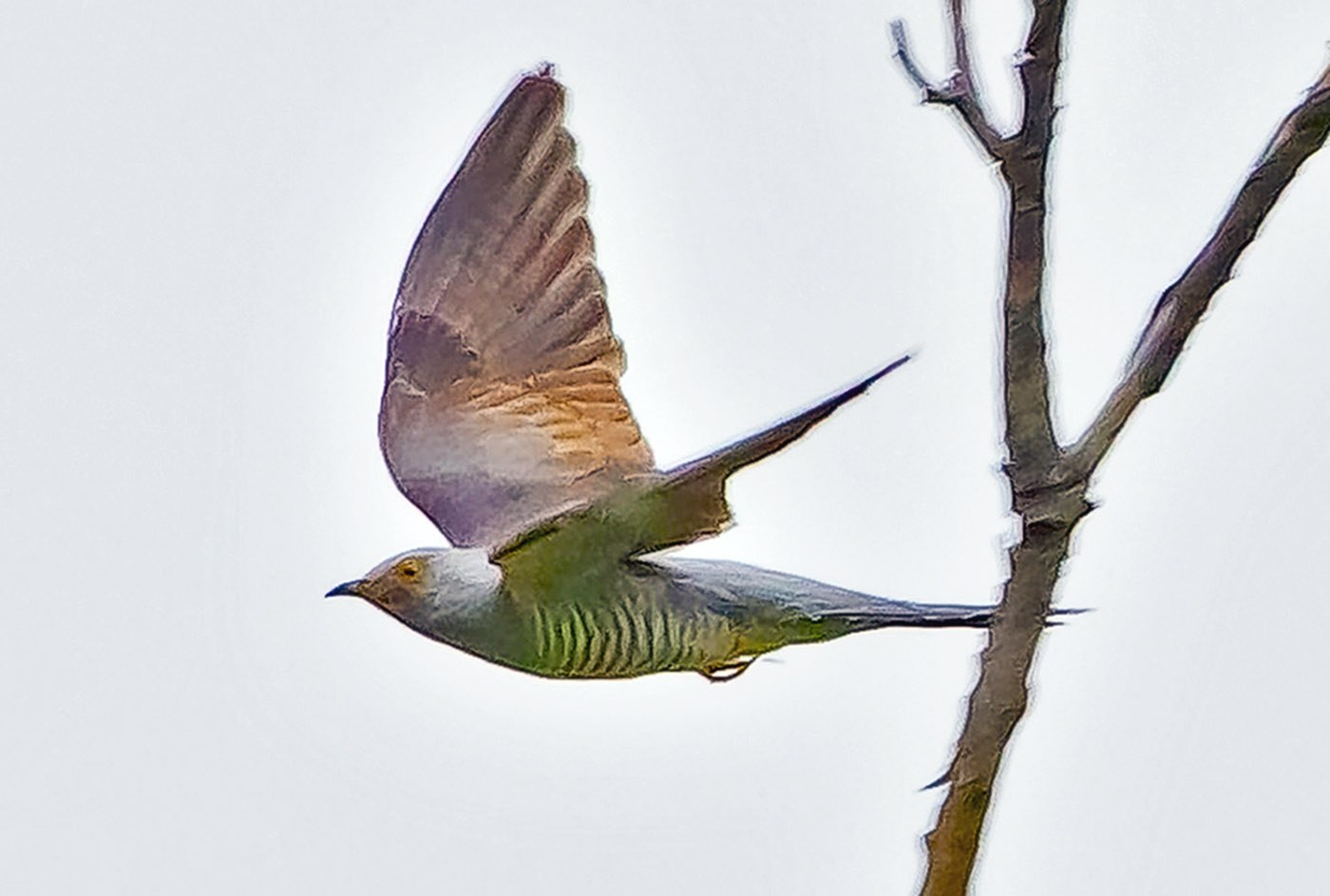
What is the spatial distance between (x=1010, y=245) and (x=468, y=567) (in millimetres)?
1370

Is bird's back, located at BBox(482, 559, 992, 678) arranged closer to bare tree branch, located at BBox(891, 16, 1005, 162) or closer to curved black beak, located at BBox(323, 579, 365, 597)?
curved black beak, located at BBox(323, 579, 365, 597)

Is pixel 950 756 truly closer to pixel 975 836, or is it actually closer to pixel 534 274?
pixel 975 836

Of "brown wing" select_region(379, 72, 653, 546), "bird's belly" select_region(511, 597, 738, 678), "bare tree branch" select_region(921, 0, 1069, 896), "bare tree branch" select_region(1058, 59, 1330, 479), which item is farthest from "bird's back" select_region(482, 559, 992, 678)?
"bare tree branch" select_region(1058, 59, 1330, 479)

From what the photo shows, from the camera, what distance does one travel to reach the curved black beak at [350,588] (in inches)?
139

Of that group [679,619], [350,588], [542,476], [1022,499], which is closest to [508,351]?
[542,476]

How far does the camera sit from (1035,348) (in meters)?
2.25

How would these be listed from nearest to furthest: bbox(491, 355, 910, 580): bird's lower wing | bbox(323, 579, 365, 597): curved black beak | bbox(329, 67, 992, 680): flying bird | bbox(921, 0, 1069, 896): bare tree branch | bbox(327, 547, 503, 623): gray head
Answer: bbox(921, 0, 1069, 896): bare tree branch, bbox(491, 355, 910, 580): bird's lower wing, bbox(329, 67, 992, 680): flying bird, bbox(327, 547, 503, 623): gray head, bbox(323, 579, 365, 597): curved black beak

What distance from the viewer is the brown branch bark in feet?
7.15

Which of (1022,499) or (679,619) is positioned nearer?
(1022,499)

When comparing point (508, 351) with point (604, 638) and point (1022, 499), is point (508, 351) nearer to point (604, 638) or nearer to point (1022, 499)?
point (604, 638)

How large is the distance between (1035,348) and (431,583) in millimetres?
1337

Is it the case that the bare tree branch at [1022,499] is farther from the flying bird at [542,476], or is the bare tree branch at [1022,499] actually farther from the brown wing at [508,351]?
the brown wing at [508,351]

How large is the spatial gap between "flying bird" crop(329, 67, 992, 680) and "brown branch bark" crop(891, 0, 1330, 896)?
1.74 feet

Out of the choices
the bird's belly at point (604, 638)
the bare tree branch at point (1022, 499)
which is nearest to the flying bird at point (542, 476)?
the bird's belly at point (604, 638)
